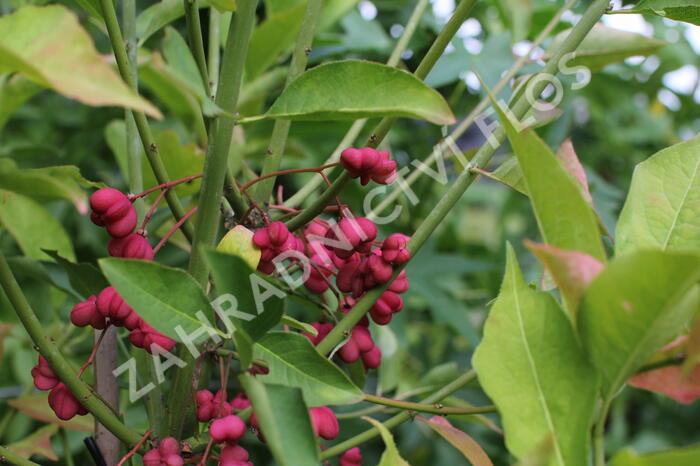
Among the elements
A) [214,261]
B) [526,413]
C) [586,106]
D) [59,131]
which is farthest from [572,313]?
[586,106]

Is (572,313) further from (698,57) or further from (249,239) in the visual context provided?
(698,57)

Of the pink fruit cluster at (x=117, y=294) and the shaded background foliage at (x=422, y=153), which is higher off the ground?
the pink fruit cluster at (x=117, y=294)

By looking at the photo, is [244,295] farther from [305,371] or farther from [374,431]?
[374,431]

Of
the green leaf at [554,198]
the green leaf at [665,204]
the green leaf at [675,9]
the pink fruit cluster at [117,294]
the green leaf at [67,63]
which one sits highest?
the green leaf at [67,63]

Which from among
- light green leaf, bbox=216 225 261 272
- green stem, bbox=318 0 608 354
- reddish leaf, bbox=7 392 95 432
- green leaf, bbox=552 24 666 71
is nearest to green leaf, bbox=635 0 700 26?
green stem, bbox=318 0 608 354

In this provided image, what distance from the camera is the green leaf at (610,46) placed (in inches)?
33.4

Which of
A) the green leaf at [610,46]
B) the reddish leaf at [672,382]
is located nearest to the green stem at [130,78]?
the reddish leaf at [672,382]

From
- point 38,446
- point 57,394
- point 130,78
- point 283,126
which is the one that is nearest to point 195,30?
point 130,78

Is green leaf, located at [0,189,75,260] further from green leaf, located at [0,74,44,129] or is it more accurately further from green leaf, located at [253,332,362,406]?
green leaf, located at [253,332,362,406]

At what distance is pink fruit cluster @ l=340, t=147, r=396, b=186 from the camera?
0.53 meters

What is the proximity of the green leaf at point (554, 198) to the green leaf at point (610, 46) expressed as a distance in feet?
1.54

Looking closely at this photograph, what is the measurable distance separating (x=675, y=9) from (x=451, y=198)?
8.9 inches

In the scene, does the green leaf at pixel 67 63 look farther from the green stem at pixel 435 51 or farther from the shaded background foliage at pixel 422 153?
the shaded background foliage at pixel 422 153

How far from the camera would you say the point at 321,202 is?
1.80 feet
